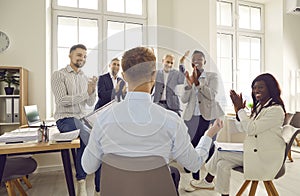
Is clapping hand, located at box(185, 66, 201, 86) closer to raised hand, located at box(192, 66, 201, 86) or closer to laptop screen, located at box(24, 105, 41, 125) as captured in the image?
raised hand, located at box(192, 66, 201, 86)

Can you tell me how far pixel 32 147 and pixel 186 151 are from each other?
1.20 m

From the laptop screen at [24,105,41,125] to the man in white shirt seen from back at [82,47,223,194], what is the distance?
199 centimetres

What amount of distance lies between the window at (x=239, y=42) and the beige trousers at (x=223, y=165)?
2.64 m

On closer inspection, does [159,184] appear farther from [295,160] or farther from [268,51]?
[268,51]

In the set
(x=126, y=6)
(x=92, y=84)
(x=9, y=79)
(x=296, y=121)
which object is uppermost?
(x=126, y=6)

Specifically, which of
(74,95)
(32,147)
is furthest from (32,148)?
(74,95)

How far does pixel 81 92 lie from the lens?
2039 mm

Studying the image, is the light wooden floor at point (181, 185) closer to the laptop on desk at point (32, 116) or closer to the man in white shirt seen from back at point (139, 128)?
the laptop on desk at point (32, 116)

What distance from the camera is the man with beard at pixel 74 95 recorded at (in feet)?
6.44

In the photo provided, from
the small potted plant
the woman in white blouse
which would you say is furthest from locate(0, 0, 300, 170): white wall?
the woman in white blouse

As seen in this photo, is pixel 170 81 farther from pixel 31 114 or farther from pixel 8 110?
pixel 8 110

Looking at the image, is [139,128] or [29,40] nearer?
[139,128]

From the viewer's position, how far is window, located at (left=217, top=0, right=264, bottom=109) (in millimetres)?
4500

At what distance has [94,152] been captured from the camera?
1010 mm
